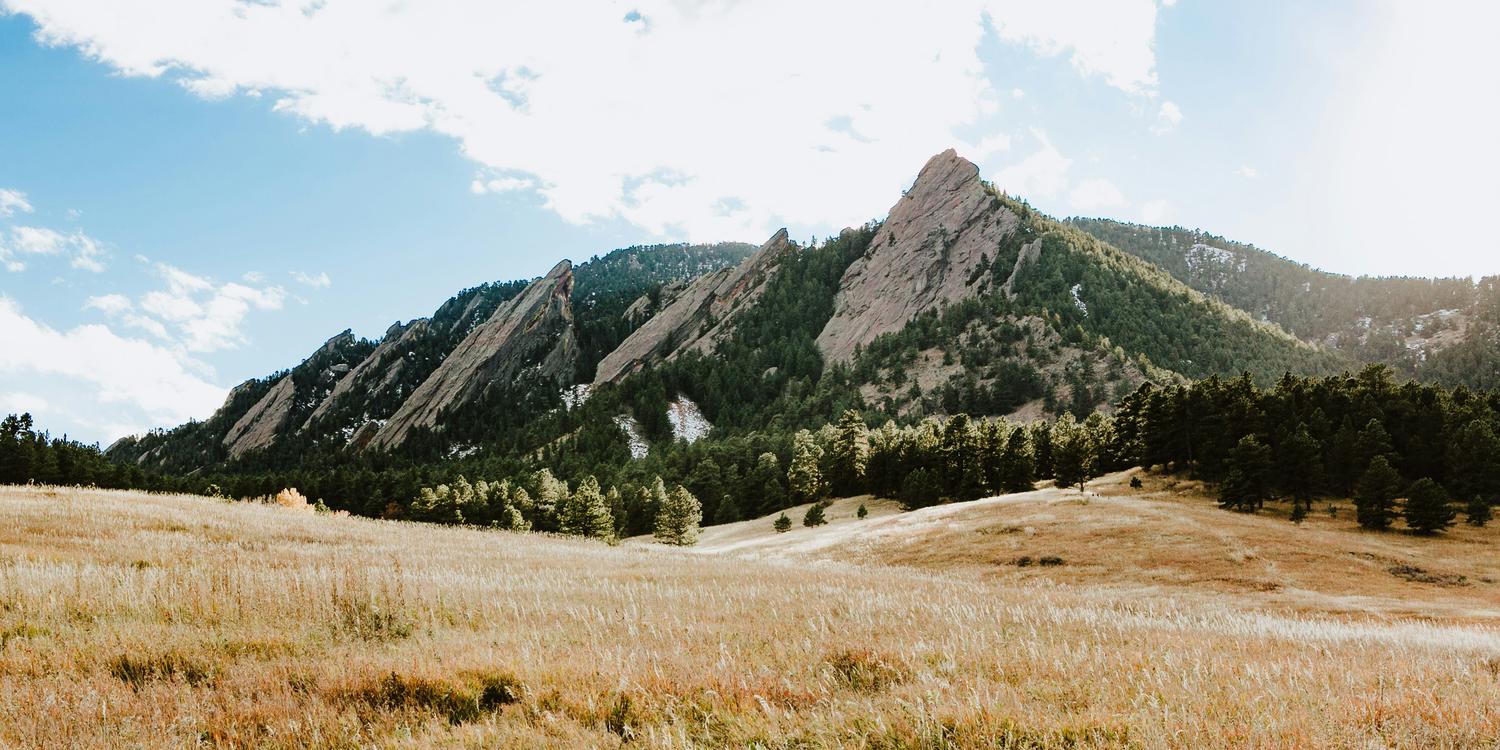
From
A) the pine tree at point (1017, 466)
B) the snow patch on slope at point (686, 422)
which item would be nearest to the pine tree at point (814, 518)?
the pine tree at point (1017, 466)

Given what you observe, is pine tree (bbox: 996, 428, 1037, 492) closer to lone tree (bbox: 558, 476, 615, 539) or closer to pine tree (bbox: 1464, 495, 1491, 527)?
pine tree (bbox: 1464, 495, 1491, 527)

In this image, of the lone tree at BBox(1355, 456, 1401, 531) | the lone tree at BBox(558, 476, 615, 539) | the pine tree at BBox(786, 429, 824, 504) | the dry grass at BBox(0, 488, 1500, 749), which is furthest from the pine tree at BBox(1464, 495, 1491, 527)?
the lone tree at BBox(558, 476, 615, 539)

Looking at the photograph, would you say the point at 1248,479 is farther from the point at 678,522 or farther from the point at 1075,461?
the point at 678,522

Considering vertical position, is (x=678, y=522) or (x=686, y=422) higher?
(x=686, y=422)

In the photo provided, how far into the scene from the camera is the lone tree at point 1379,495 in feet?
155

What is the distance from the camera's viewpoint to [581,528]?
76.6 metres

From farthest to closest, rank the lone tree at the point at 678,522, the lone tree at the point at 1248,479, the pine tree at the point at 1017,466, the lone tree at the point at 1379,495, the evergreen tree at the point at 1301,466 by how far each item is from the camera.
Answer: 1. the pine tree at the point at 1017,466
2. the lone tree at the point at 678,522
3. the evergreen tree at the point at 1301,466
4. the lone tree at the point at 1248,479
5. the lone tree at the point at 1379,495

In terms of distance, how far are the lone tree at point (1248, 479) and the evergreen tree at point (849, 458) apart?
47706 mm

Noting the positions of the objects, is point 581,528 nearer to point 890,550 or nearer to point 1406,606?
point 890,550

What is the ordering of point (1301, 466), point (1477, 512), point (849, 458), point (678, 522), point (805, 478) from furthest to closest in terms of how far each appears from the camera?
point (849, 458) → point (805, 478) → point (678, 522) → point (1301, 466) → point (1477, 512)

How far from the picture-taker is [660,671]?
6.70 meters

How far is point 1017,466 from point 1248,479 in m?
27.6

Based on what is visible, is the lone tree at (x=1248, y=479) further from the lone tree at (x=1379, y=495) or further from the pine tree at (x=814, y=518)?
the pine tree at (x=814, y=518)

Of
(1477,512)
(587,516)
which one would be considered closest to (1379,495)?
(1477,512)
